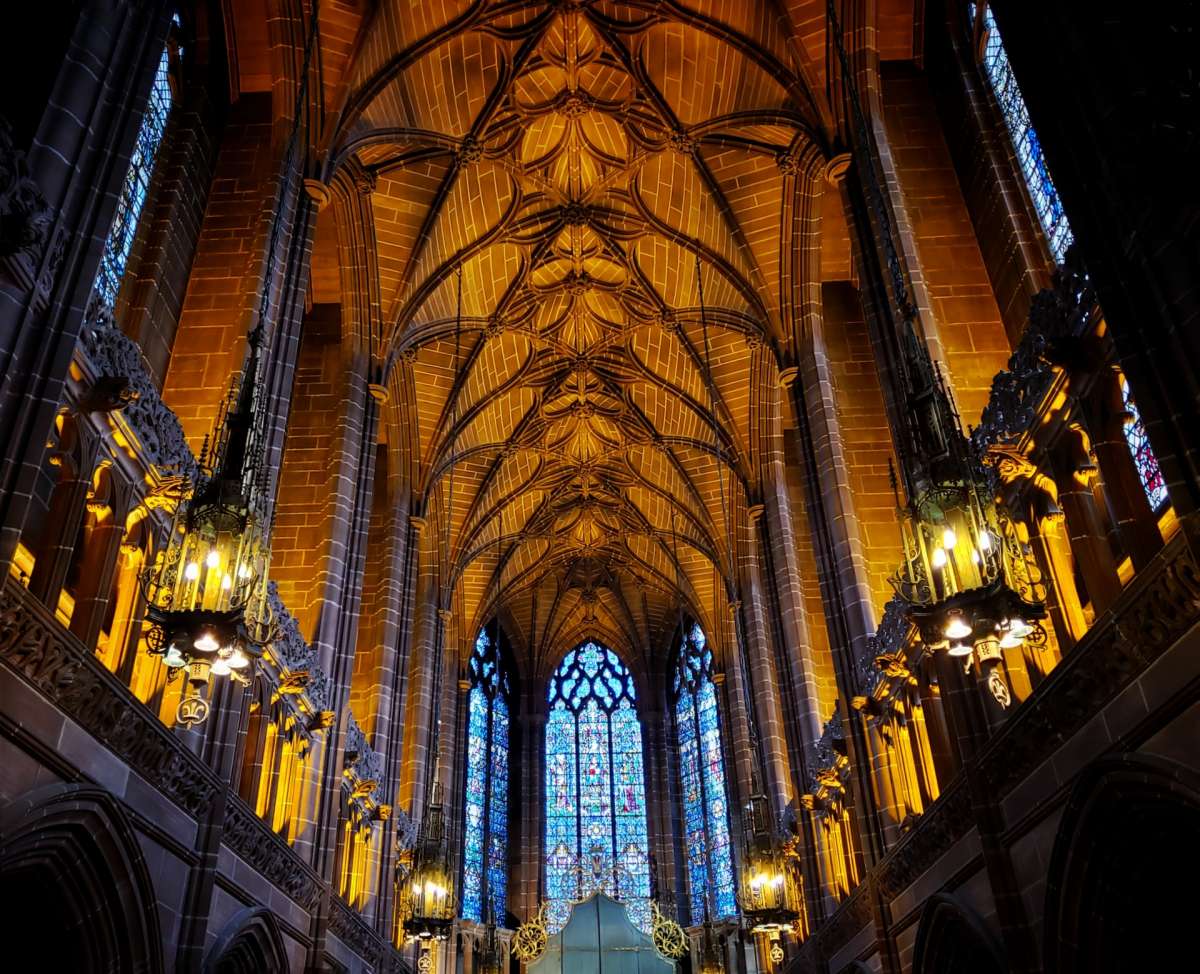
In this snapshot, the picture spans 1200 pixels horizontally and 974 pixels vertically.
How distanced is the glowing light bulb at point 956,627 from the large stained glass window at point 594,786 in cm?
2297

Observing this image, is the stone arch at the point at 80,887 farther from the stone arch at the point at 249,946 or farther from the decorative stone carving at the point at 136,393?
the decorative stone carving at the point at 136,393

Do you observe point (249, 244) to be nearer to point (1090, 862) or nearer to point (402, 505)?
point (402, 505)

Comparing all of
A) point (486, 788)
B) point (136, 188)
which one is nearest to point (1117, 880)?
point (136, 188)

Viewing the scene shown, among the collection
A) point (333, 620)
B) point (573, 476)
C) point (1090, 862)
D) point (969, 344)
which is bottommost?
point (1090, 862)

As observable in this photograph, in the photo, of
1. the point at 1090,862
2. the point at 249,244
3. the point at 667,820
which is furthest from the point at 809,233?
the point at 667,820

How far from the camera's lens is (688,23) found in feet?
60.5

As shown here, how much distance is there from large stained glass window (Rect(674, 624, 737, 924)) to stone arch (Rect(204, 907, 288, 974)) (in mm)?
16757

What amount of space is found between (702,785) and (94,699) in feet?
82.3

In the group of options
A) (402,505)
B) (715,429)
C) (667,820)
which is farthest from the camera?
(667,820)

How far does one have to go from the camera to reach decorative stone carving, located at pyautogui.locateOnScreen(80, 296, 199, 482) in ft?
29.0

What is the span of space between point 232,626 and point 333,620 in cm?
857

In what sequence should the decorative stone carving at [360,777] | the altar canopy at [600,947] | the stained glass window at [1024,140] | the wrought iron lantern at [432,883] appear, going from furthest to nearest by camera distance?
the altar canopy at [600,947], the wrought iron lantern at [432,883], the decorative stone carving at [360,777], the stained glass window at [1024,140]

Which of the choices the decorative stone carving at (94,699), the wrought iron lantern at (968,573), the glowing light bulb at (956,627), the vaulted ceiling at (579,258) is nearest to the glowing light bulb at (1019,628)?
the wrought iron lantern at (968,573)

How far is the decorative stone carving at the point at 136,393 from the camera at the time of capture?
8852 mm
